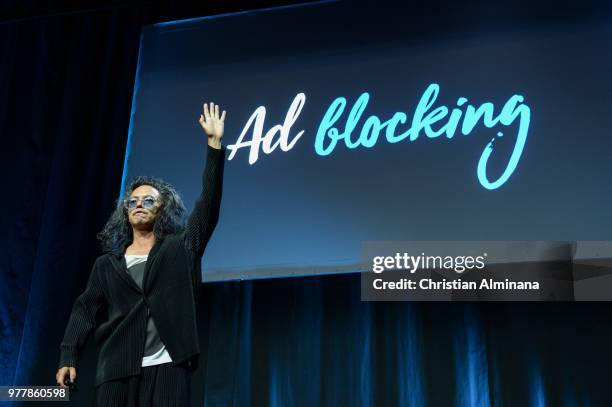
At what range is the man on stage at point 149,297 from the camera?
1.80 metres

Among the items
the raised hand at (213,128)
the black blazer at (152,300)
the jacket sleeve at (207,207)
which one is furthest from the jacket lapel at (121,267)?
the raised hand at (213,128)

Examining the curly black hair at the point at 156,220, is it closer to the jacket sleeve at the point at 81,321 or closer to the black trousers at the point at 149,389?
the jacket sleeve at the point at 81,321

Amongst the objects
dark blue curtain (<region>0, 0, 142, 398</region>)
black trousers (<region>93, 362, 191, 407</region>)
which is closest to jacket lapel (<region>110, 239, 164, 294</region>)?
black trousers (<region>93, 362, 191, 407</region>)

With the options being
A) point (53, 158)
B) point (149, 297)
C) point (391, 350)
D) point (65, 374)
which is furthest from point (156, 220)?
point (53, 158)

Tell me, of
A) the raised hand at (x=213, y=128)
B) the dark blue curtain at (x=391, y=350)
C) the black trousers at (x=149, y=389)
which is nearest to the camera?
the black trousers at (x=149, y=389)

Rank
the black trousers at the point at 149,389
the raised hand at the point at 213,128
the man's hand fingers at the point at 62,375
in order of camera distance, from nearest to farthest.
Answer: the black trousers at the point at 149,389 → the man's hand fingers at the point at 62,375 → the raised hand at the point at 213,128

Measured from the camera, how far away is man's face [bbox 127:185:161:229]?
209 centimetres

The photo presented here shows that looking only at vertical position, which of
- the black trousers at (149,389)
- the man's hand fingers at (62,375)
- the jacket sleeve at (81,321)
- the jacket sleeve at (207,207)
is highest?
the jacket sleeve at (207,207)

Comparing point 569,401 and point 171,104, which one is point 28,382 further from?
point 569,401

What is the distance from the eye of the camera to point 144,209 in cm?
210

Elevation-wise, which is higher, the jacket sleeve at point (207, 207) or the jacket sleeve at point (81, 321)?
the jacket sleeve at point (207, 207)

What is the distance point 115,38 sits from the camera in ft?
12.5

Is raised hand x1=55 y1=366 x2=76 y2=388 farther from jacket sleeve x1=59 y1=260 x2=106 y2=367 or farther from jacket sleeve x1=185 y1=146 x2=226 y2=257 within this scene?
jacket sleeve x1=185 y1=146 x2=226 y2=257

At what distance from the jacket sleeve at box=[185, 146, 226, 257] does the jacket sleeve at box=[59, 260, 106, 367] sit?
0.29 m
